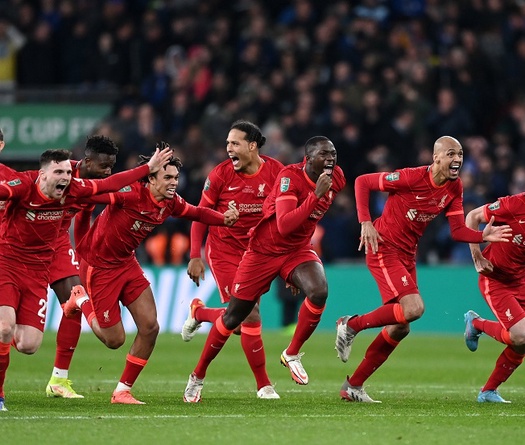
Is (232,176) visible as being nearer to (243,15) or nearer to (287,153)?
(287,153)

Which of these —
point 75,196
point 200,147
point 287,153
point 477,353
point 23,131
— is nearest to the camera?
point 75,196

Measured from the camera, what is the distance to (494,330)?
1162cm

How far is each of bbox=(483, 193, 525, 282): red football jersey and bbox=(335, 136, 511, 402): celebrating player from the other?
212 mm

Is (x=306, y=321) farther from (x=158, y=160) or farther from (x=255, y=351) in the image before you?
(x=158, y=160)

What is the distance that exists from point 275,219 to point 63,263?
223cm

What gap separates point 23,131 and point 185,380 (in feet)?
37.0

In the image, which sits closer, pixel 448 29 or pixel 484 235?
pixel 484 235

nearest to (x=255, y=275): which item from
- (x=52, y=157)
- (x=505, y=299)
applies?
(x=52, y=157)

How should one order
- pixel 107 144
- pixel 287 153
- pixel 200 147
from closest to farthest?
pixel 107 144, pixel 287 153, pixel 200 147

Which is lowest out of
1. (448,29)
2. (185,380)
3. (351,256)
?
(185,380)

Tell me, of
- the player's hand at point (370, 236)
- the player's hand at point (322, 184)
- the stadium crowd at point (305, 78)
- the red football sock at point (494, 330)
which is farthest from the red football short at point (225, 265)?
the stadium crowd at point (305, 78)

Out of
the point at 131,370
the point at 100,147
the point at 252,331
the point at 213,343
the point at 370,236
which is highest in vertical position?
the point at 100,147

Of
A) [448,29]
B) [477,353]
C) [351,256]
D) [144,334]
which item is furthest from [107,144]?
[448,29]

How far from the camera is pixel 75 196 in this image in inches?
420
